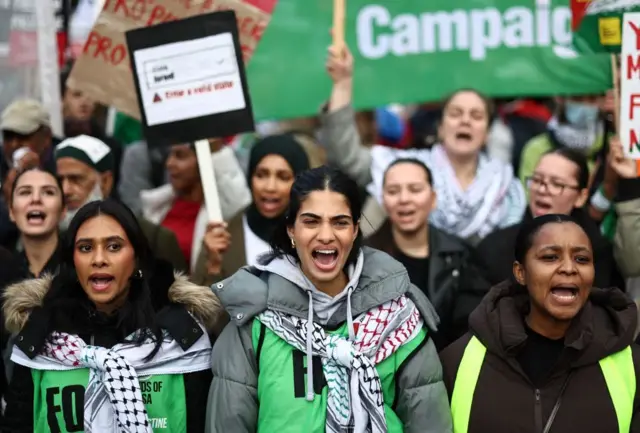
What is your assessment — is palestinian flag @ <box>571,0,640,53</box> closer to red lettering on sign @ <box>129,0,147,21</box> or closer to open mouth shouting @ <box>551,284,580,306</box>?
open mouth shouting @ <box>551,284,580,306</box>

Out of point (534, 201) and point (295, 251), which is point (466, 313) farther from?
point (295, 251)

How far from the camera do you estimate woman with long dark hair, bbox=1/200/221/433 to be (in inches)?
183

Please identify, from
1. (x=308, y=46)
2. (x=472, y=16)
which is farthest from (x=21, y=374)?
(x=472, y=16)

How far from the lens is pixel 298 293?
4.62 metres

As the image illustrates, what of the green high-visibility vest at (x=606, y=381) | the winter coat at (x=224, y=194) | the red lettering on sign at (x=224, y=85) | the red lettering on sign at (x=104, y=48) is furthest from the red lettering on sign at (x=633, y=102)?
the red lettering on sign at (x=104, y=48)

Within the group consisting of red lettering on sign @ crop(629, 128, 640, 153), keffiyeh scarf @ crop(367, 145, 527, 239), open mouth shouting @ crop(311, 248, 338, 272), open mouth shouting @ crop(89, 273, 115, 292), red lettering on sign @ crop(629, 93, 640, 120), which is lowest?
open mouth shouting @ crop(89, 273, 115, 292)

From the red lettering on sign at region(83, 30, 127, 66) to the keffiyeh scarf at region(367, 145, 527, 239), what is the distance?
157 cm

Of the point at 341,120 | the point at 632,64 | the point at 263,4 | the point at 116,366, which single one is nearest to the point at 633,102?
the point at 632,64

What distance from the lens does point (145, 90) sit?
6.12m

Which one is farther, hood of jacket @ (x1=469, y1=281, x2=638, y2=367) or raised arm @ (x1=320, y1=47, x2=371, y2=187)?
raised arm @ (x1=320, y1=47, x2=371, y2=187)

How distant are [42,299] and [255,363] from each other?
3.11 feet

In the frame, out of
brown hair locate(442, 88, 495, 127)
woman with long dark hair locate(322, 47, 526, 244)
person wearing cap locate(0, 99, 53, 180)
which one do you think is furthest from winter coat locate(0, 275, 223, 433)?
brown hair locate(442, 88, 495, 127)

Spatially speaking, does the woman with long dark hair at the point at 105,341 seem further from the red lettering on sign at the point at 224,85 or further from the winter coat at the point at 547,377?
the red lettering on sign at the point at 224,85

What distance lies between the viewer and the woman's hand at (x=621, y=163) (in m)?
5.95
